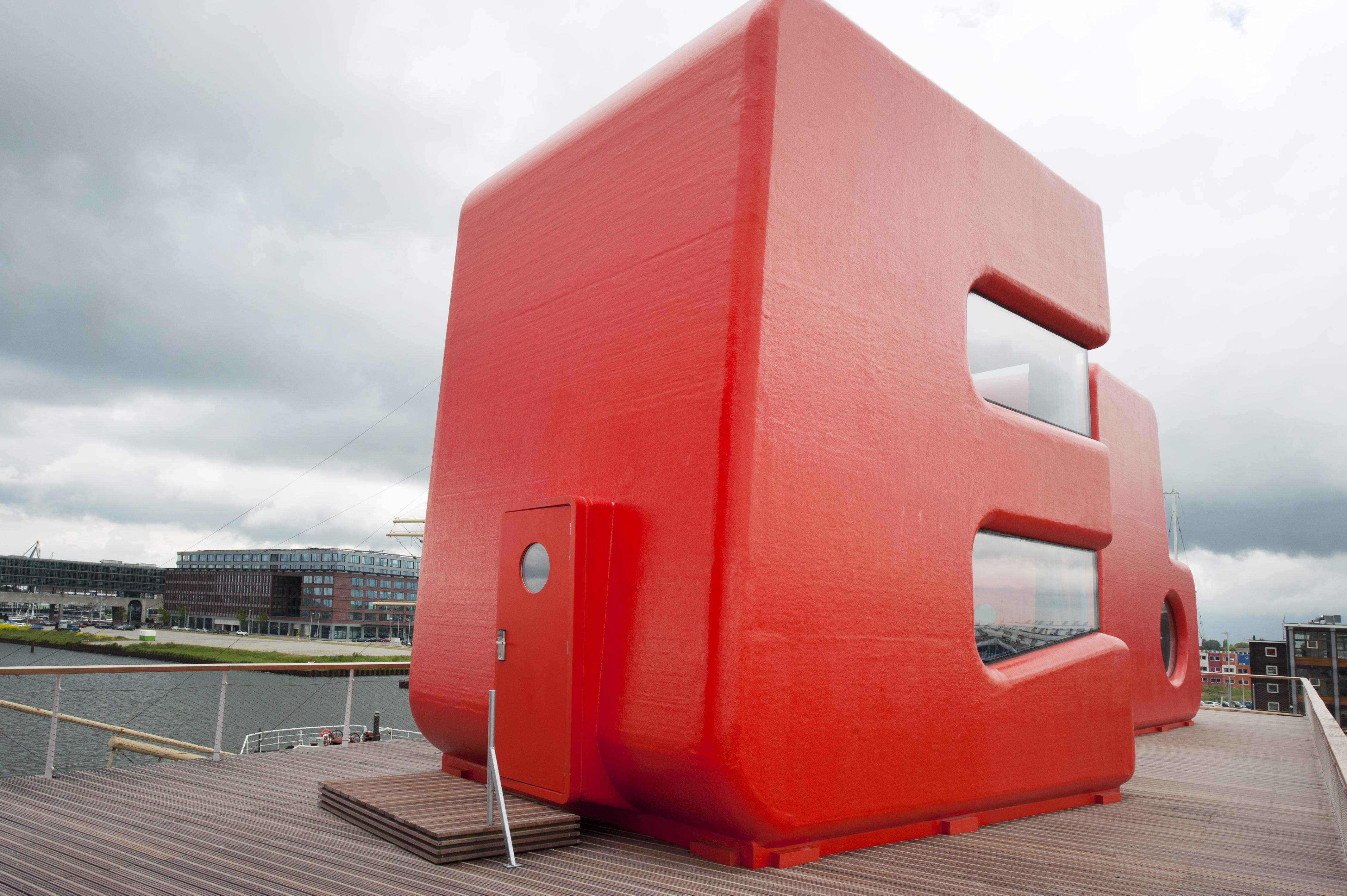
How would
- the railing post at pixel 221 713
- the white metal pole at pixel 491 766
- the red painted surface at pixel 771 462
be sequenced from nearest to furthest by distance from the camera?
the white metal pole at pixel 491 766 < the red painted surface at pixel 771 462 < the railing post at pixel 221 713

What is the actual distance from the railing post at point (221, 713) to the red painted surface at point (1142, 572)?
34.9 feet

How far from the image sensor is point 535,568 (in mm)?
5648

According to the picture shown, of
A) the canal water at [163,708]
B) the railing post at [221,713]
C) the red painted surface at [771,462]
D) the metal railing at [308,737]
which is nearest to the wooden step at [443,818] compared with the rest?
the red painted surface at [771,462]

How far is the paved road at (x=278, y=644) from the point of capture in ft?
208

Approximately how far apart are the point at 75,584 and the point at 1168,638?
498 ft

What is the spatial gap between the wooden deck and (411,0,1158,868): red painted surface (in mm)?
352

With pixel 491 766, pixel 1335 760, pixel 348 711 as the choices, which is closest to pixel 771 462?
pixel 491 766

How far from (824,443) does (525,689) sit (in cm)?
256

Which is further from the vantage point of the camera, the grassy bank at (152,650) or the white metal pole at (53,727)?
the grassy bank at (152,650)

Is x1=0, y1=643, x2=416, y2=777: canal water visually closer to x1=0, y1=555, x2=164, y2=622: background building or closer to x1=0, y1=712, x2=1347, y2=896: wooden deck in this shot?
x1=0, y1=712, x2=1347, y2=896: wooden deck

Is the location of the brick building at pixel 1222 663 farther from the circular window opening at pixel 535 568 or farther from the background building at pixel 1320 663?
the circular window opening at pixel 535 568

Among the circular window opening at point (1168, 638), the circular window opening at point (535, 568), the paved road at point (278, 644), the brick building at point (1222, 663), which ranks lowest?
the paved road at point (278, 644)

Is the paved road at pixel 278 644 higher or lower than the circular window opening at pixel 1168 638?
lower

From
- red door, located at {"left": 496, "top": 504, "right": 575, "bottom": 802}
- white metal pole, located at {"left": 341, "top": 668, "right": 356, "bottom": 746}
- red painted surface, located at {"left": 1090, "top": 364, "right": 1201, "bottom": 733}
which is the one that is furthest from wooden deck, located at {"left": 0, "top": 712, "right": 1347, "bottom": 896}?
red painted surface, located at {"left": 1090, "top": 364, "right": 1201, "bottom": 733}
